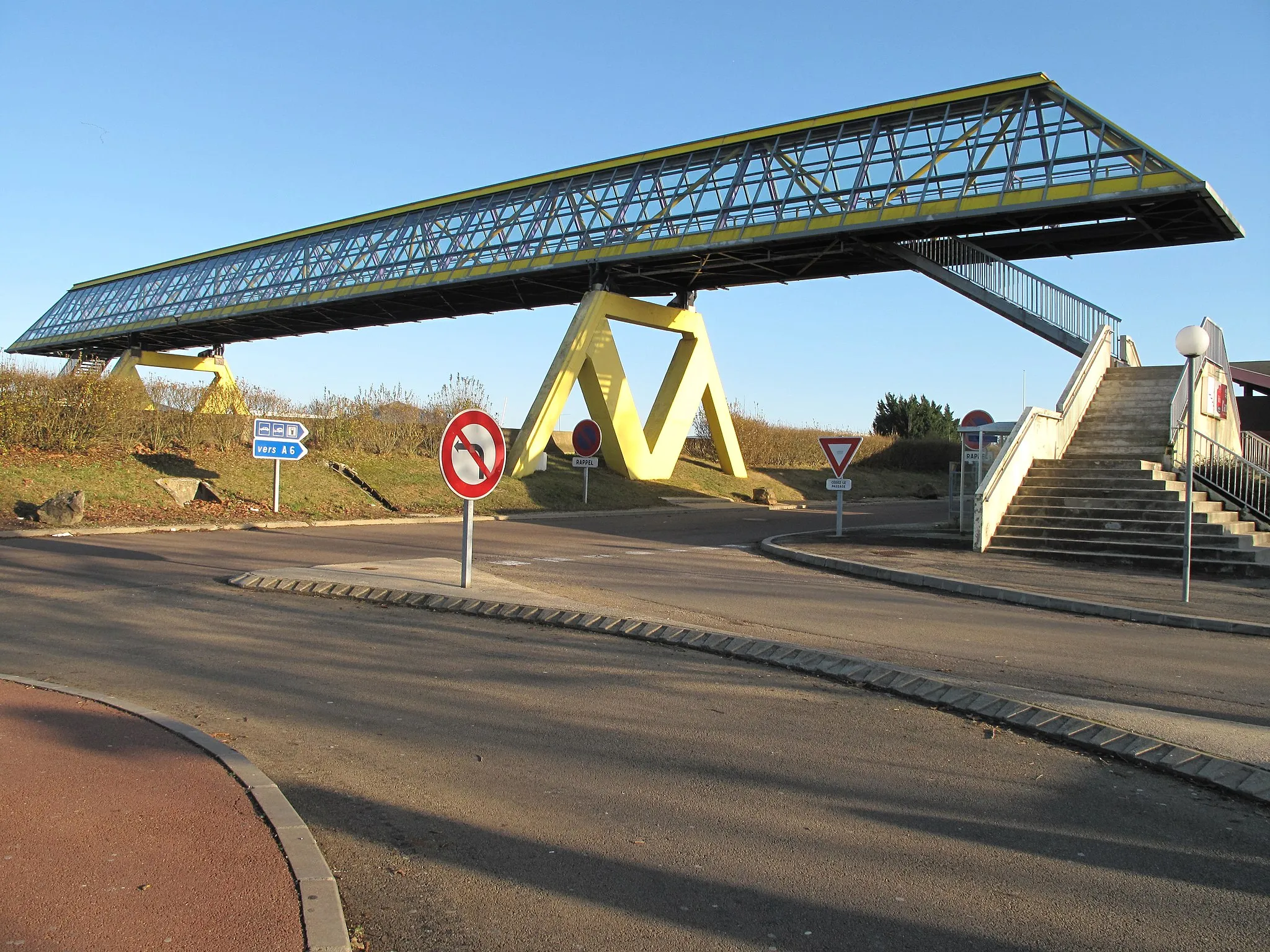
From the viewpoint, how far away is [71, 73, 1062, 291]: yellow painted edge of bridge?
2484 centimetres

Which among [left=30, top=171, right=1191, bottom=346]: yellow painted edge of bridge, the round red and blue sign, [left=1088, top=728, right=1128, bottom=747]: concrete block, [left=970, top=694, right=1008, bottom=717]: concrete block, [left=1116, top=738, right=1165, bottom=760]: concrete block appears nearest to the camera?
[left=1116, top=738, right=1165, bottom=760]: concrete block

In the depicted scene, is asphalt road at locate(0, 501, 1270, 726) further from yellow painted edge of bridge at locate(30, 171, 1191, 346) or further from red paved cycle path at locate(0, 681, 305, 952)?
yellow painted edge of bridge at locate(30, 171, 1191, 346)

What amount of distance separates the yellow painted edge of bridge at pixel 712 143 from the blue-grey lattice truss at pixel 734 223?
6cm

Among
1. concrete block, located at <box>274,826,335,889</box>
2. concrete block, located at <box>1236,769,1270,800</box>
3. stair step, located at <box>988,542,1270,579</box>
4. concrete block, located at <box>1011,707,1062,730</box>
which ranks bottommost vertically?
concrete block, located at <box>274,826,335,889</box>

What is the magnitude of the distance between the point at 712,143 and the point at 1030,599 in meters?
22.9

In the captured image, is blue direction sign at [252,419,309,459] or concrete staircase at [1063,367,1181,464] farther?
blue direction sign at [252,419,309,459]

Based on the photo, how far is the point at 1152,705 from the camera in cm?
618

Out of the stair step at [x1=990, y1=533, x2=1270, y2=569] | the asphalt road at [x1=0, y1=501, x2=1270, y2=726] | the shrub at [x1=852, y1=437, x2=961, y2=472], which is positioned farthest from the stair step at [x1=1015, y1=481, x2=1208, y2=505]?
the shrub at [x1=852, y1=437, x2=961, y2=472]

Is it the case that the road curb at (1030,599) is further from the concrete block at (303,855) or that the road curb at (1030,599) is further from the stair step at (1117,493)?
the concrete block at (303,855)

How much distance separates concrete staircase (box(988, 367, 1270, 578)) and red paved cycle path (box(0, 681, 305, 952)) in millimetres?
13371

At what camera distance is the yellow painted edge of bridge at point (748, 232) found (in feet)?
72.2

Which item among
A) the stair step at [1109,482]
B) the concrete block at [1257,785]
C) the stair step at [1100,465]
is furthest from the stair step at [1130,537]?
the concrete block at [1257,785]

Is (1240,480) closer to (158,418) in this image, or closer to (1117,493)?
(1117,493)

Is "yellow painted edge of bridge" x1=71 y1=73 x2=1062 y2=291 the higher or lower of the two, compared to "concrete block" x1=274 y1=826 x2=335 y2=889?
higher
